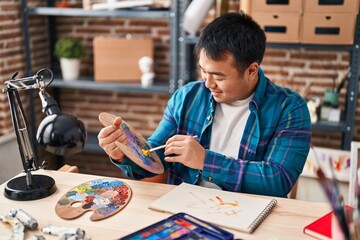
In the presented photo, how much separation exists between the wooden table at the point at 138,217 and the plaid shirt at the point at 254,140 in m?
0.15

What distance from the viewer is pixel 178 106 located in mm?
1951

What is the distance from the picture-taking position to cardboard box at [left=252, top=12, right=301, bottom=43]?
2.68m

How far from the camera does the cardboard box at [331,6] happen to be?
2592 mm

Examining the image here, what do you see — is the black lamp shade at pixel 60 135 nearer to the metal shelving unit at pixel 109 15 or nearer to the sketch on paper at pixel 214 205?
the sketch on paper at pixel 214 205

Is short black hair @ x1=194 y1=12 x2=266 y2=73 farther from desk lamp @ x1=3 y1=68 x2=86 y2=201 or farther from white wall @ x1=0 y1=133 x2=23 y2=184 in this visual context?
white wall @ x1=0 y1=133 x2=23 y2=184

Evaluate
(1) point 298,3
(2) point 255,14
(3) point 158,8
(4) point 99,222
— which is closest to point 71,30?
(3) point 158,8

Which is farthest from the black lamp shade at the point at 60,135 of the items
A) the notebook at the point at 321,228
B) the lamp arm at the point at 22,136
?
the notebook at the point at 321,228

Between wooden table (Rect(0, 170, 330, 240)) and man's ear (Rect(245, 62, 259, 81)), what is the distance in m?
0.50

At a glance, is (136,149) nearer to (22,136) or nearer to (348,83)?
(22,136)

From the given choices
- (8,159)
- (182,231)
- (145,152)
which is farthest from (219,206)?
(8,159)

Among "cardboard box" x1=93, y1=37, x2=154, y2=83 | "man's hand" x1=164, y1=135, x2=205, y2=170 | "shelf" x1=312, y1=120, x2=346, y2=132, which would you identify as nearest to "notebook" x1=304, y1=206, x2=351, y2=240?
"man's hand" x1=164, y1=135, x2=205, y2=170

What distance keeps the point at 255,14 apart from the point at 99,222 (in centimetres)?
174

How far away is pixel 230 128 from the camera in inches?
74.1

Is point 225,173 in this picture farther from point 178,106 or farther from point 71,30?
point 71,30
